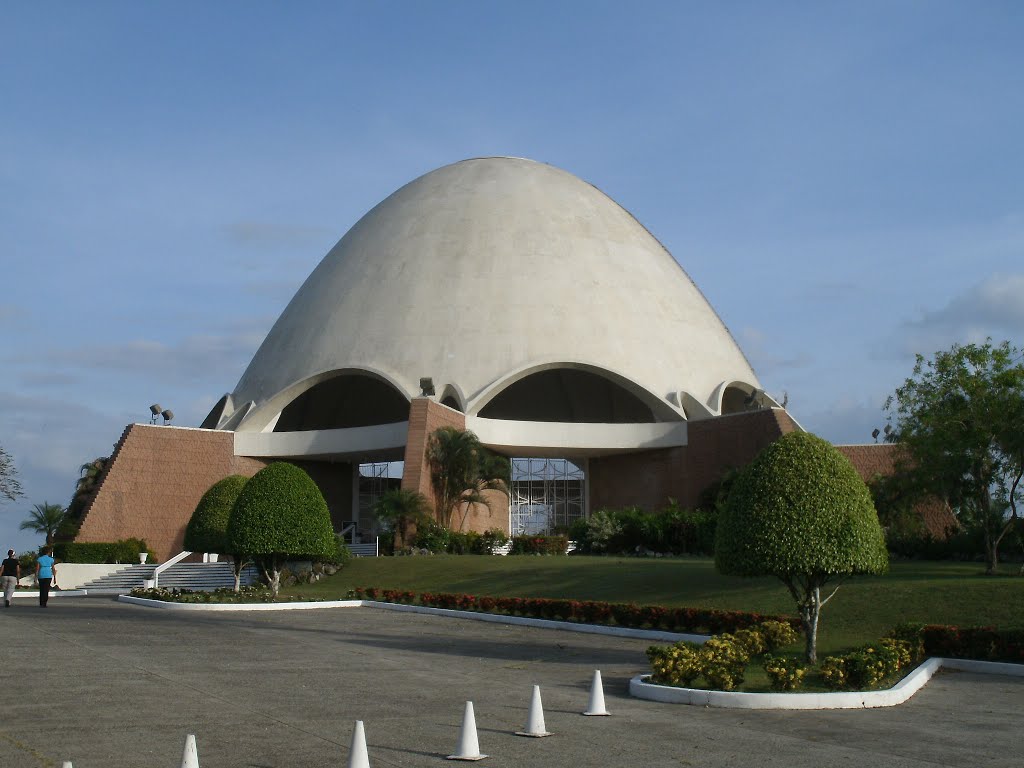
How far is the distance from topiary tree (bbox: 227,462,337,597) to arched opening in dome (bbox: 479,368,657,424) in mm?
21110

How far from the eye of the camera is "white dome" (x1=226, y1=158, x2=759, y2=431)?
38469 mm

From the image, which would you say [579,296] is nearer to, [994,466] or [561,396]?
[561,396]

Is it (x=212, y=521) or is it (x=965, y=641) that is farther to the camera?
(x=212, y=521)

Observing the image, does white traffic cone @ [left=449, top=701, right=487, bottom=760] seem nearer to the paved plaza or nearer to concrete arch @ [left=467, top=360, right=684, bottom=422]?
the paved plaza

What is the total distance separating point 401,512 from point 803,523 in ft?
63.3

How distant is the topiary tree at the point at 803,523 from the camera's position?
41.8 feet

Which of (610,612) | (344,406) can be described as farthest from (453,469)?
(610,612)

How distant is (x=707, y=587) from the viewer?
19.9 metres

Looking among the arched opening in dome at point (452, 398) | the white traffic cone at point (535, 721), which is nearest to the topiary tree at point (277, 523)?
the arched opening in dome at point (452, 398)

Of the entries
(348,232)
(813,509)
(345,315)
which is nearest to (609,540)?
(345,315)

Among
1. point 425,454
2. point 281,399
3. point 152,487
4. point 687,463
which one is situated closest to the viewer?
point 425,454

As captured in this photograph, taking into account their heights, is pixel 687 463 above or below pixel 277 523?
above

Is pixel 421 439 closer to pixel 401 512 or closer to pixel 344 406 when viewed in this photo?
pixel 401 512

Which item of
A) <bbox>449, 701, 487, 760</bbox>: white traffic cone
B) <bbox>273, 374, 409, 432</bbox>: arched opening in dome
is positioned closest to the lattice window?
<bbox>273, 374, 409, 432</bbox>: arched opening in dome
